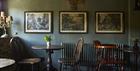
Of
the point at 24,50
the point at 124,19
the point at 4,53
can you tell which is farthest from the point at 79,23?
the point at 4,53

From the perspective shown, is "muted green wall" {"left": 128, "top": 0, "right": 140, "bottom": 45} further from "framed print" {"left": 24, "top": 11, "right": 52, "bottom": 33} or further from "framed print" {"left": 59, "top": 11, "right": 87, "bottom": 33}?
"framed print" {"left": 24, "top": 11, "right": 52, "bottom": 33}

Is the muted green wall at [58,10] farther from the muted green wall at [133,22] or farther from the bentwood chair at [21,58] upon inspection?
the bentwood chair at [21,58]

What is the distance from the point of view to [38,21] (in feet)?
21.8

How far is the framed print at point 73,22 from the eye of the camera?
6.55 metres

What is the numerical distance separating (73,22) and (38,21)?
960 mm

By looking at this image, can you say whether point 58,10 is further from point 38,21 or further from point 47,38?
point 47,38

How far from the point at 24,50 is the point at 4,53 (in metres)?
0.81

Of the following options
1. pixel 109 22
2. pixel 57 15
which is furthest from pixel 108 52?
pixel 57 15

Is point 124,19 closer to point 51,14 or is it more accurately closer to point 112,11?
point 112,11

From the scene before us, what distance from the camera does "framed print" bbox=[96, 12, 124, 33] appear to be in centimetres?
648

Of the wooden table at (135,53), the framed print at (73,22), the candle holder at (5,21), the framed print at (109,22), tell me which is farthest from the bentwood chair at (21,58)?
the wooden table at (135,53)

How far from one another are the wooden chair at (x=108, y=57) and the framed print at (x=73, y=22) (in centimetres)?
65

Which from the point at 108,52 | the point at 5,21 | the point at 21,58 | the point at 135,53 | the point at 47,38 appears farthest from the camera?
the point at 5,21

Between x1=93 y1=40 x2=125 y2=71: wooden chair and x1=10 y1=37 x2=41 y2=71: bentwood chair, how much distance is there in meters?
1.48
